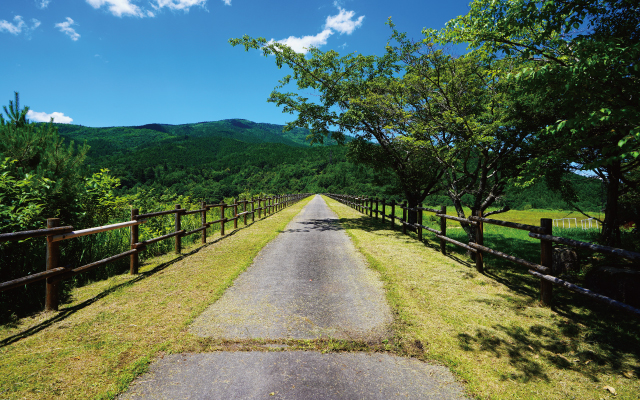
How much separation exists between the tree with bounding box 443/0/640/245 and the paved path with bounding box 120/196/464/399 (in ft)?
10.8

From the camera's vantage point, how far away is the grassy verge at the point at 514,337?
283 cm

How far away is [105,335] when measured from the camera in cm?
357

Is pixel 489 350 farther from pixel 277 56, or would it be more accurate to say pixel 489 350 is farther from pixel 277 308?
pixel 277 56

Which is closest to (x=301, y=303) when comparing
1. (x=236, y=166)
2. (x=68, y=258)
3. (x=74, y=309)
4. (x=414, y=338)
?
(x=414, y=338)

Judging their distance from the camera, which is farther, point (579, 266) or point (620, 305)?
point (579, 266)

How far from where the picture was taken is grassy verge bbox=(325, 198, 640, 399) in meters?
2.83

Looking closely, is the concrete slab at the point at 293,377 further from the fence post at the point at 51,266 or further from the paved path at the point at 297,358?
the fence post at the point at 51,266

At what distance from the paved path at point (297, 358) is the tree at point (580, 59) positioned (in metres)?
3.30

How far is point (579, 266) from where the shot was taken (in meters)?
7.75

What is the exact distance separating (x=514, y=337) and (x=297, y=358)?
2.84m

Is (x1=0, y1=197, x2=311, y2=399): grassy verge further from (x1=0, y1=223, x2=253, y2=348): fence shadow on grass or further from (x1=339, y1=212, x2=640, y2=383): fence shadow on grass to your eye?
(x1=339, y1=212, x2=640, y2=383): fence shadow on grass

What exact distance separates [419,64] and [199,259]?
29.4 ft

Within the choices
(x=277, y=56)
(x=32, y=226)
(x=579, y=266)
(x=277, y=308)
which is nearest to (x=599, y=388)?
(x=277, y=308)

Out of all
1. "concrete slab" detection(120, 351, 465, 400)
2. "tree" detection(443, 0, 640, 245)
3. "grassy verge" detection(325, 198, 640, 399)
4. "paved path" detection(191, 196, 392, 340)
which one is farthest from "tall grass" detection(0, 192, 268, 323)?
"tree" detection(443, 0, 640, 245)
